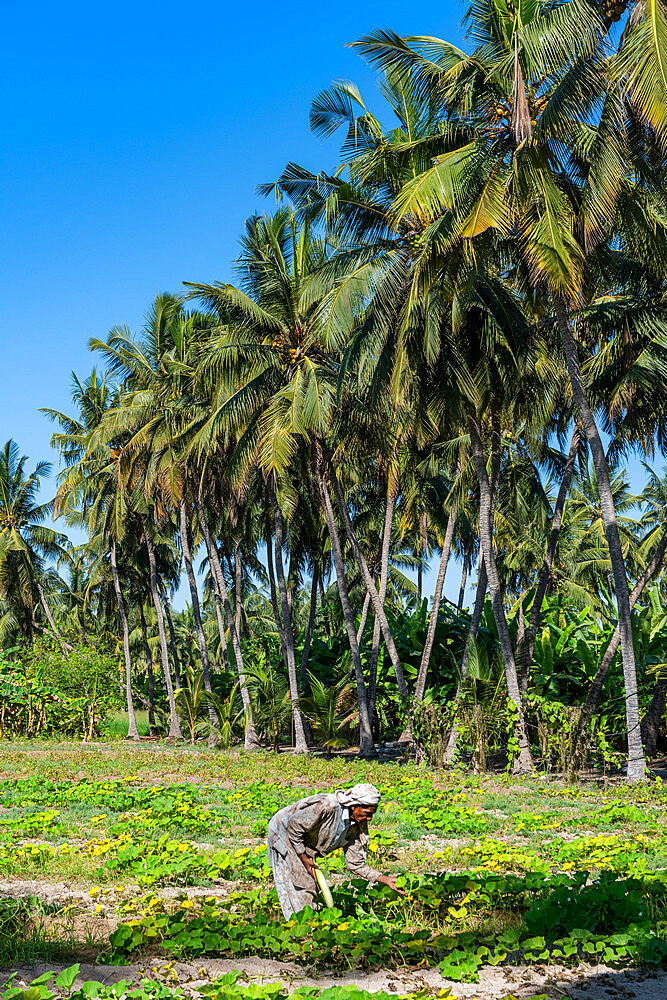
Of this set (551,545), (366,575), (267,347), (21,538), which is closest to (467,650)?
(551,545)

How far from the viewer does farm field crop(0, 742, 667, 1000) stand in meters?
5.01

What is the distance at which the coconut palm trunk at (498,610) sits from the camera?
1516 centimetres

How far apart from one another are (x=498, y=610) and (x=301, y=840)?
33.6 ft

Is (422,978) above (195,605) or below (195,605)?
below

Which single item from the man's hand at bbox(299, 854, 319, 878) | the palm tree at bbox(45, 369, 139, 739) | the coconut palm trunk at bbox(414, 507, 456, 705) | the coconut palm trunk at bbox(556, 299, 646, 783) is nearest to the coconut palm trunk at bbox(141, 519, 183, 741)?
the palm tree at bbox(45, 369, 139, 739)

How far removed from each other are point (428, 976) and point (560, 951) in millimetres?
827

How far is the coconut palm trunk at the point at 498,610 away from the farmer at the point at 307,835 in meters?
9.62

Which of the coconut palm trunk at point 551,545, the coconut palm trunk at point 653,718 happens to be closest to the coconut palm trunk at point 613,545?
the coconut palm trunk at point 551,545

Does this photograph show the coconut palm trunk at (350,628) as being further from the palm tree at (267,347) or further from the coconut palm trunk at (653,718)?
the coconut palm trunk at (653,718)

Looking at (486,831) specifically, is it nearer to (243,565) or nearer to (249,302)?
(249,302)

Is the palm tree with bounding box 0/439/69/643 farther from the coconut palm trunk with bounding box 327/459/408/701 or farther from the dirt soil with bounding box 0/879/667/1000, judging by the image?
the dirt soil with bounding box 0/879/667/1000

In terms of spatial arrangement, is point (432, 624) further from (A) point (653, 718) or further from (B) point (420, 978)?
(B) point (420, 978)

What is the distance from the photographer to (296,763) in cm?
1753

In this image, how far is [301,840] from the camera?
6.00 m
